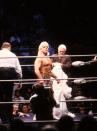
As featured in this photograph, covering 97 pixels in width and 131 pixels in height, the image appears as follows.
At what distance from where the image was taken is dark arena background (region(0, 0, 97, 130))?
11828 millimetres

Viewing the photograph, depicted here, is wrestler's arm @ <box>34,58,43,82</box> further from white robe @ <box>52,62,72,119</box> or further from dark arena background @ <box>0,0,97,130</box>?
dark arena background @ <box>0,0,97,130</box>

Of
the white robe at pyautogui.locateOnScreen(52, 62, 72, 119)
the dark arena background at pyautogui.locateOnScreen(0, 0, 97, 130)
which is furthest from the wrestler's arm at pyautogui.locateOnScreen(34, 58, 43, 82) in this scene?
the dark arena background at pyautogui.locateOnScreen(0, 0, 97, 130)

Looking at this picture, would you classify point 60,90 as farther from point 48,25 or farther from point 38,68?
point 48,25

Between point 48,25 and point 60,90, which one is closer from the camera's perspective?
point 60,90

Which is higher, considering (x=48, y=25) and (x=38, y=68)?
(x=48, y=25)

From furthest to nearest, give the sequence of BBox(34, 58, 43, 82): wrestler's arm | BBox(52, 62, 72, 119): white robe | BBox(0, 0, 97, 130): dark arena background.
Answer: BBox(0, 0, 97, 130): dark arena background, BBox(52, 62, 72, 119): white robe, BBox(34, 58, 43, 82): wrestler's arm

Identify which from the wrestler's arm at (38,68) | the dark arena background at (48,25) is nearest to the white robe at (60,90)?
the wrestler's arm at (38,68)

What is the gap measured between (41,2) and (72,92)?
5455 millimetres

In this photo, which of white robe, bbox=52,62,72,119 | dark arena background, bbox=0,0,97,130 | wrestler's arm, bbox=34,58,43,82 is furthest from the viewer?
dark arena background, bbox=0,0,97,130

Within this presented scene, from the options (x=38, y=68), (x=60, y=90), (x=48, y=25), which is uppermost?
(x=48, y=25)

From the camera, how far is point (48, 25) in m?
12.7

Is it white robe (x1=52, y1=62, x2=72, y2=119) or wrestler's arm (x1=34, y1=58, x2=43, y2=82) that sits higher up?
wrestler's arm (x1=34, y1=58, x2=43, y2=82)

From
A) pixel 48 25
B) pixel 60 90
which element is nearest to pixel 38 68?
pixel 60 90

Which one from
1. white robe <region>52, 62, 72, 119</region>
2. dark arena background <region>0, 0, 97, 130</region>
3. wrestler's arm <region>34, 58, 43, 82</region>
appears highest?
dark arena background <region>0, 0, 97, 130</region>
